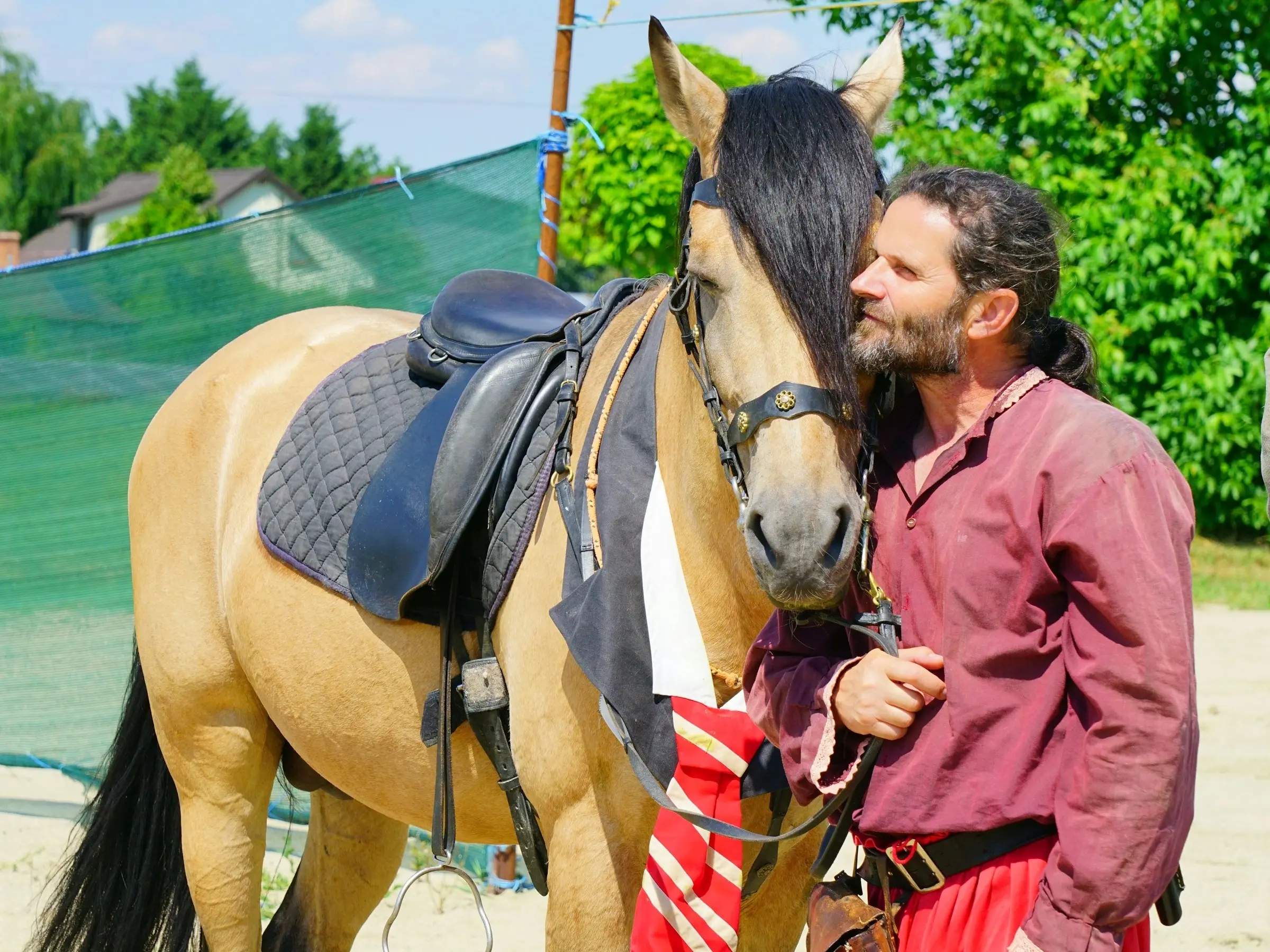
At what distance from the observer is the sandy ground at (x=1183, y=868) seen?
12.9ft

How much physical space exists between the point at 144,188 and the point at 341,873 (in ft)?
173

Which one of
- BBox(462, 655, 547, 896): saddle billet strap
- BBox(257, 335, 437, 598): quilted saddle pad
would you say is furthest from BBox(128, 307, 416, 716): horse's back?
BBox(462, 655, 547, 896): saddle billet strap

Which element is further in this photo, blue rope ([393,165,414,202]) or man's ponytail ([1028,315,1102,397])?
blue rope ([393,165,414,202])

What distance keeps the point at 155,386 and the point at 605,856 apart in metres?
3.41

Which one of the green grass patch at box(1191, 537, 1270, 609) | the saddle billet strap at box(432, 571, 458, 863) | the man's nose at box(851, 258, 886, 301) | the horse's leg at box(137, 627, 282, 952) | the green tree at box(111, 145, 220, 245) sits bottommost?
the green tree at box(111, 145, 220, 245)

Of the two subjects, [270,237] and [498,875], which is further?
[270,237]

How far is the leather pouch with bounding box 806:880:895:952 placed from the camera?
4.96 ft

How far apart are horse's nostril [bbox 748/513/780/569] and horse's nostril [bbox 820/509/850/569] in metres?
0.06

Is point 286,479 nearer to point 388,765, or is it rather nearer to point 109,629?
point 388,765

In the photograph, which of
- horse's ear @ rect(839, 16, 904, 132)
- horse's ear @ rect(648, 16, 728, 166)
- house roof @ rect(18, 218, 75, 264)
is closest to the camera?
horse's ear @ rect(648, 16, 728, 166)

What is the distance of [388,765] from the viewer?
2480 mm

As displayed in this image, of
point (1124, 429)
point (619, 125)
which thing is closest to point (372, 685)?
point (1124, 429)

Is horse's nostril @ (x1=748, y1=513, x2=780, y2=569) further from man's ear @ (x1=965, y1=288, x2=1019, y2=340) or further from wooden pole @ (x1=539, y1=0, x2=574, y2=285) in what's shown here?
wooden pole @ (x1=539, y1=0, x2=574, y2=285)

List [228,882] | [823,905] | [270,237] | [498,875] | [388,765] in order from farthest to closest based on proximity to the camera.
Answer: [270,237]
[498,875]
[228,882]
[388,765]
[823,905]
